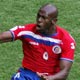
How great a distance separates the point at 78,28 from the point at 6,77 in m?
2.57

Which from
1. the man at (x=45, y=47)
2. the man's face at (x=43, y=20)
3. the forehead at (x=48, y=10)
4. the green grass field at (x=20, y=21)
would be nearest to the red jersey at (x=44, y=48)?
the man at (x=45, y=47)

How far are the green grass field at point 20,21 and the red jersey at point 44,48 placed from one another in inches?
71.3

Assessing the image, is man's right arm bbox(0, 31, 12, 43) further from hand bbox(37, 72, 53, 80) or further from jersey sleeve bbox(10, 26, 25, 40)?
hand bbox(37, 72, 53, 80)

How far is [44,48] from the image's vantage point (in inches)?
214

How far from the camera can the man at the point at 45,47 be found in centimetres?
527

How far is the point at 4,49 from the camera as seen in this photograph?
8.23 m

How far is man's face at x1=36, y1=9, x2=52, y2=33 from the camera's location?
17.1ft

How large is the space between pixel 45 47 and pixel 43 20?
335 mm

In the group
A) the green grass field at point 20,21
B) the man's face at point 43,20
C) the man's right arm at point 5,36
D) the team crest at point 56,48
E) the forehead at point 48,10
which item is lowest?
the green grass field at point 20,21

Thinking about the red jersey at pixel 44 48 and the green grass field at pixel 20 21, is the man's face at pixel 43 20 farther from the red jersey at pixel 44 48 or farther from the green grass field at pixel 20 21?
the green grass field at pixel 20 21

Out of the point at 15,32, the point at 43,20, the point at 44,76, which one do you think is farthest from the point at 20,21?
the point at 44,76

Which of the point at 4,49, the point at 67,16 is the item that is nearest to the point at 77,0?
the point at 67,16

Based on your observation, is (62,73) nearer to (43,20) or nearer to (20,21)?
(43,20)

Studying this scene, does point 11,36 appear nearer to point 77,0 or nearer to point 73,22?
point 73,22
